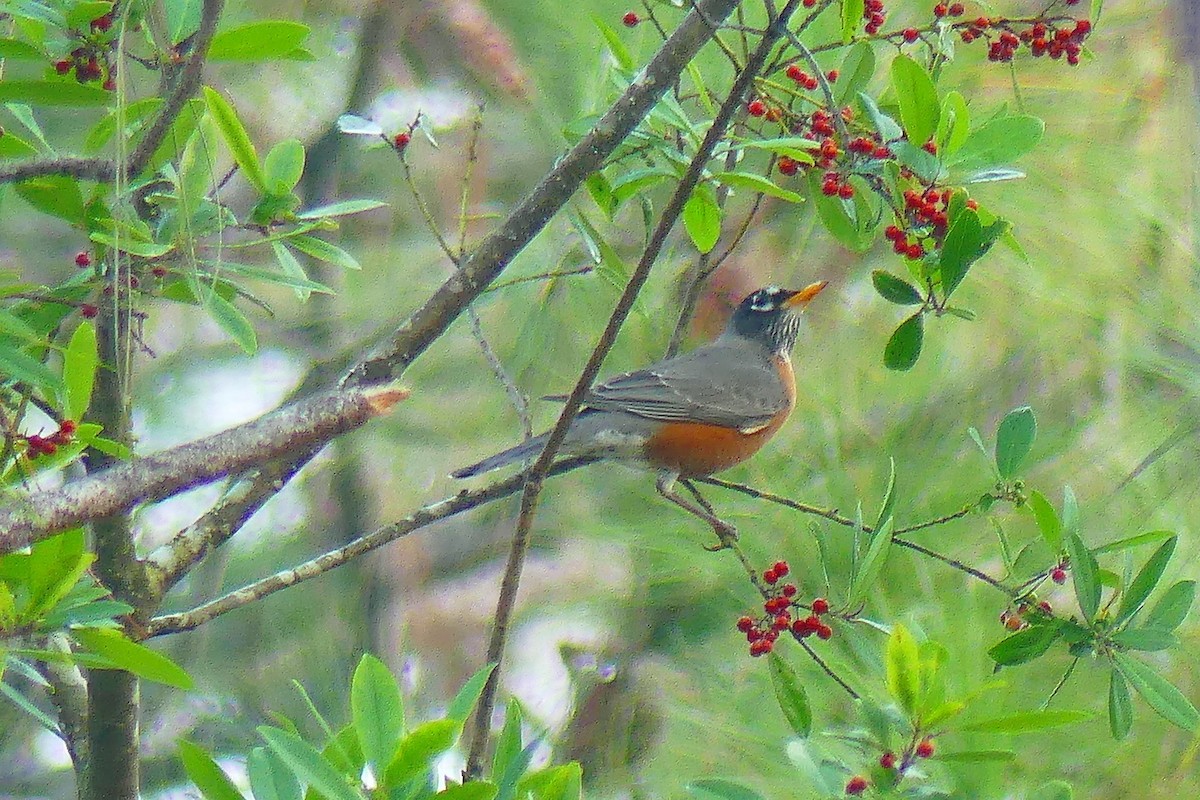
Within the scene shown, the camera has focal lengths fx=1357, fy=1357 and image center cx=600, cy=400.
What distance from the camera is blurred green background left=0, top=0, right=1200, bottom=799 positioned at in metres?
2.03

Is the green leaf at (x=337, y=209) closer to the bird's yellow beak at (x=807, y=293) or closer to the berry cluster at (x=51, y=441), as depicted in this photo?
the berry cluster at (x=51, y=441)

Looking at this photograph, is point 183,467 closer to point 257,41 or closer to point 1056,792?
point 257,41

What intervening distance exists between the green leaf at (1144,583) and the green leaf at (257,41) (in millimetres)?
953

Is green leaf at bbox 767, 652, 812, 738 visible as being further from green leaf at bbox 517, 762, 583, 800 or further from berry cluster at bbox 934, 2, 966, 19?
berry cluster at bbox 934, 2, 966, 19

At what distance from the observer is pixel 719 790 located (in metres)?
1.18

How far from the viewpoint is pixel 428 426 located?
2984 mm

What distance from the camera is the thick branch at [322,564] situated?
142 cm

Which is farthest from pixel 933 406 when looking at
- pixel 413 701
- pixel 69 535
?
pixel 69 535

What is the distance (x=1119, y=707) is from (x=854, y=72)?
2.52 feet

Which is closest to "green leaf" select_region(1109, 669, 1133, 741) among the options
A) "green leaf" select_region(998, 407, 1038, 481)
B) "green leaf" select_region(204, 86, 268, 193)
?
"green leaf" select_region(998, 407, 1038, 481)

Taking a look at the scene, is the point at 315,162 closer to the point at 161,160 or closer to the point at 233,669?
the point at 233,669

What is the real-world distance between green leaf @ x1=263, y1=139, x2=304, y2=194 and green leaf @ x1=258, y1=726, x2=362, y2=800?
63 cm

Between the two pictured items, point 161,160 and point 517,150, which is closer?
point 161,160

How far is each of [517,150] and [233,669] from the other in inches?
53.3
